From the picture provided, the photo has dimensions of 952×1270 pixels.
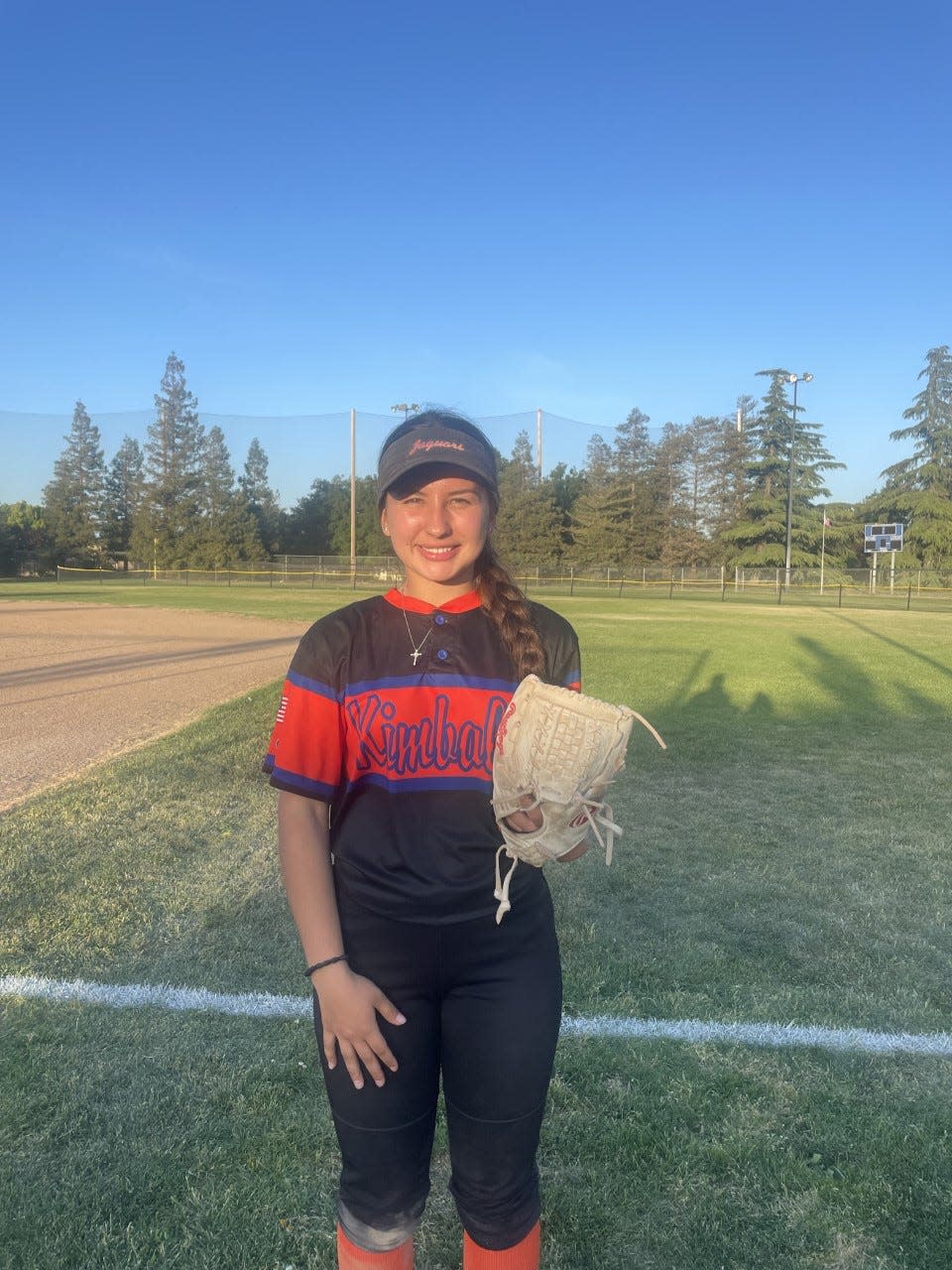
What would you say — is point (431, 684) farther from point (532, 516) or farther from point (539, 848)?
point (532, 516)

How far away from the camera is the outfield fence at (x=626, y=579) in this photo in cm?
4159

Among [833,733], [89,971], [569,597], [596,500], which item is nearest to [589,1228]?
[89,971]

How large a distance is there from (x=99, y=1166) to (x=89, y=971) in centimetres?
111

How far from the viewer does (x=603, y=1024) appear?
110 inches

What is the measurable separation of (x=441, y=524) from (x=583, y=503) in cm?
5841

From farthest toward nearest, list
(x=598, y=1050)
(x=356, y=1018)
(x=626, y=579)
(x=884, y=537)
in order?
1. (x=626, y=579)
2. (x=884, y=537)
3. (x=598, y=1050)
4. (x=356, y=1018)

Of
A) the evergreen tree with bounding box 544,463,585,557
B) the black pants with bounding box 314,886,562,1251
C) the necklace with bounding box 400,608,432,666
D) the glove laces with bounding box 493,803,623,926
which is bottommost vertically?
the black pants with bounding box 314,886,562,1251

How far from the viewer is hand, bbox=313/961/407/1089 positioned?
1.36 meters

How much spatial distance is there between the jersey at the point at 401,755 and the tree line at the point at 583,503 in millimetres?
52223

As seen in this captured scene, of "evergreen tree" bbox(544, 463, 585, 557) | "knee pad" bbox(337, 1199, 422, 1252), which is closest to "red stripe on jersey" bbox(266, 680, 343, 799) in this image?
"knee pad" bbox(337, 1199, 422, 1252)

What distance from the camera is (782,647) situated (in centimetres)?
1545

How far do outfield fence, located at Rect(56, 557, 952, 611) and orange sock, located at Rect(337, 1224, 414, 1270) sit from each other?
37.5 meters

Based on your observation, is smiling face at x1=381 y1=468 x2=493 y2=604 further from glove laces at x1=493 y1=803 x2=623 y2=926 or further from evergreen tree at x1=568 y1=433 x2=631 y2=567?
evergreen tree at x1=568 y1=433 x2=631 y2=567

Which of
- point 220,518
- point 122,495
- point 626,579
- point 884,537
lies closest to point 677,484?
point 626,579
